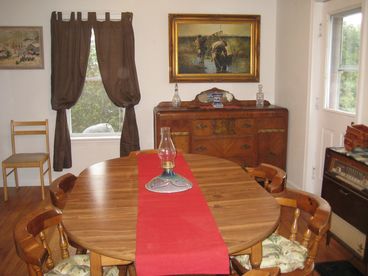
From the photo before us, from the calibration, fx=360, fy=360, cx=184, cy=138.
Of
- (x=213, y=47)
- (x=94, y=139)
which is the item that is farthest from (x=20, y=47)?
(x=213, y=47)

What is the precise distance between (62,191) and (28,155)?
99.0 inches

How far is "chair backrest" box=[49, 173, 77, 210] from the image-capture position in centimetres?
202

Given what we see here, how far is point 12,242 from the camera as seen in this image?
3170 mm

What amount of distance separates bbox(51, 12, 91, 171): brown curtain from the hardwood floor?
509mm

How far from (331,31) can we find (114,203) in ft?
9.58

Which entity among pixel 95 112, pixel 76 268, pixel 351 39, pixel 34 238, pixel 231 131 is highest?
pixel 351 39

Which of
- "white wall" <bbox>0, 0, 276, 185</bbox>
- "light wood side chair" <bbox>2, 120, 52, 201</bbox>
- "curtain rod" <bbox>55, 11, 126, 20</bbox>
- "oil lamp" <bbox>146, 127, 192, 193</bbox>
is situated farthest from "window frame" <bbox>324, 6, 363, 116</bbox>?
"light wood side chair" <bbox>2, 120, 52, 201</bbox>

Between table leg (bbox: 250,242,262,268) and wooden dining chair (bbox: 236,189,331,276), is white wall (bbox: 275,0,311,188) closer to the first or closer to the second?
wooden dining chair (bbox: 236,189,331,276)

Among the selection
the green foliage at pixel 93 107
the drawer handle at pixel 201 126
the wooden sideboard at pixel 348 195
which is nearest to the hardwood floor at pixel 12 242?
the wooden sideboard at pixel 348 195

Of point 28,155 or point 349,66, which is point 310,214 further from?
point 28,155

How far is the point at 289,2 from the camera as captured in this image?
4.32 m

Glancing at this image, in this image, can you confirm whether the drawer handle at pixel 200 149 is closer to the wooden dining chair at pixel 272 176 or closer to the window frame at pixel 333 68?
the window frame at pixel 333 68

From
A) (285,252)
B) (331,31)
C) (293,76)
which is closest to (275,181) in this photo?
(285,252)

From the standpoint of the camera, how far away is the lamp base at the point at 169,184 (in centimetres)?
197
